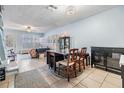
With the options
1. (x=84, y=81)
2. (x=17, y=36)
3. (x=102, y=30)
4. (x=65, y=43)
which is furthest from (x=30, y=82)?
(x=17, y=36)

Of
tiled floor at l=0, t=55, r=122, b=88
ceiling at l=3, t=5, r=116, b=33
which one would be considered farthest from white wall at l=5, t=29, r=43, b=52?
tiled floor at l=0, t=55, r=122, b=88

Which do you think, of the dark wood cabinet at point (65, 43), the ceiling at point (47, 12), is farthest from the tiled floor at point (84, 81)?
the dark wood cabinet at point (65, 43)

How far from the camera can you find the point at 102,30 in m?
3.52

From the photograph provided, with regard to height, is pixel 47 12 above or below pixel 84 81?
above

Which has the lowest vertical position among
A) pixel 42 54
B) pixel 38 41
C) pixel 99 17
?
pixel 42 54

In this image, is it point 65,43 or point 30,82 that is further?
point 65,43

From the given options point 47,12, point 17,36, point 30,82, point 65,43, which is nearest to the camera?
point 30,82

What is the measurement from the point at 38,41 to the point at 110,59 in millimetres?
7983

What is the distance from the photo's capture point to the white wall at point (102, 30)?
298 cm

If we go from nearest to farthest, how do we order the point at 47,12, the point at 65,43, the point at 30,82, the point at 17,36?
the point at 30,82 → the point at 47,12 → the point at 65,43 → the point at 17,36

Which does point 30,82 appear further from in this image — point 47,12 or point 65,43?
point 65,43
